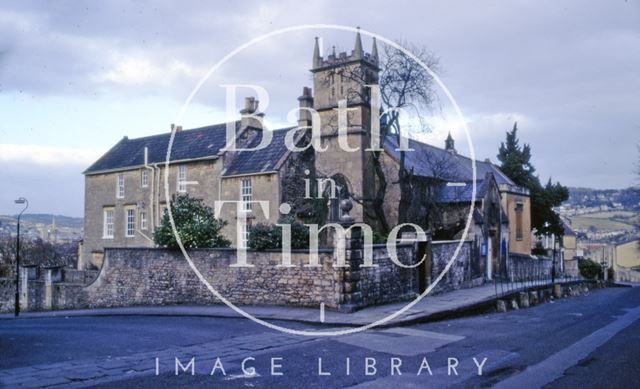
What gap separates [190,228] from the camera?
19453 millimetres

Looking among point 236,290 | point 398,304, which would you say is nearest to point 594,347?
point 398,304

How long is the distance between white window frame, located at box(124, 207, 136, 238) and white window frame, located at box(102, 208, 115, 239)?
165 cm

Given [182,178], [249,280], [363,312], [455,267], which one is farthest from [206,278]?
[182,178]

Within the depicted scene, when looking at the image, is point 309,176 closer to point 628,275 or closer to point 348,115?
point 348,115

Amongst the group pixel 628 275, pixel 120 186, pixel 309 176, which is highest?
pixel 309 176

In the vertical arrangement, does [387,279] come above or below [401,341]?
above

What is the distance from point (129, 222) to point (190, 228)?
18626mm

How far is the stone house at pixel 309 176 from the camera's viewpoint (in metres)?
28.4

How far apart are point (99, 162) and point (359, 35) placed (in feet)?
75.7

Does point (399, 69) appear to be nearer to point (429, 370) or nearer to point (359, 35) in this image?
point (359, 35)

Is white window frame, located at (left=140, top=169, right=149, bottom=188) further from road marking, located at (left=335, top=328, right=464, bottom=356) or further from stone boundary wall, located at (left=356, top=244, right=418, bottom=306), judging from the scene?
road marking, located at (left=335, top=328, right=464, bottom=356)

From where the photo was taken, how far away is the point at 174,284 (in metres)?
19.4

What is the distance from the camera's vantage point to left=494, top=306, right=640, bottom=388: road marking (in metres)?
7.56

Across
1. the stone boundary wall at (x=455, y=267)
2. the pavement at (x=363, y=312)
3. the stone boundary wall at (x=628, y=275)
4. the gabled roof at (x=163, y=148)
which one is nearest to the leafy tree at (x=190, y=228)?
the pavement at (x=363, y=312)
